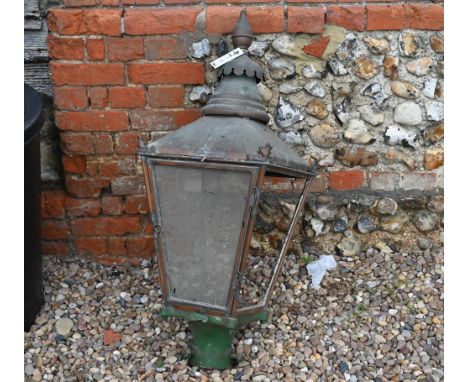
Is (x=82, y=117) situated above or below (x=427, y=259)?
above

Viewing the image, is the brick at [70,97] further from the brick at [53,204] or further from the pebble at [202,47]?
the pebble at [202,47]

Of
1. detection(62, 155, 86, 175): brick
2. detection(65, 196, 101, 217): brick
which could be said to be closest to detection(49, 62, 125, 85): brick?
detection(62, 155, 86, 175): brick

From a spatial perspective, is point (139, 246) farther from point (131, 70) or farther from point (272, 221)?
point (131, 70)

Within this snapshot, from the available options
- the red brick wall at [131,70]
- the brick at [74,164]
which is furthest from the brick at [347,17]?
the brick at [74,164]

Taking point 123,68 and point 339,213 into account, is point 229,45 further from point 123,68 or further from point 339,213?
point 339,213

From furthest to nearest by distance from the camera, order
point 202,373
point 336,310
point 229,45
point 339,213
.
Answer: point 339,213
point 229,45
point 336,310
point 202,373

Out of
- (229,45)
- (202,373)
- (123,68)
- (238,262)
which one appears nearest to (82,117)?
(123,68)

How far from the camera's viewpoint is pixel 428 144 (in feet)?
7.68

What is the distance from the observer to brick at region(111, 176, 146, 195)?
232cm

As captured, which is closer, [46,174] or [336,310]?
[336,310]

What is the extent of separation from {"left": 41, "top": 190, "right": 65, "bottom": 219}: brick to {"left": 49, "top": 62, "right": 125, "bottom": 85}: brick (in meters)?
0.53

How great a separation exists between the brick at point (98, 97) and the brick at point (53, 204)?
469 millimetres

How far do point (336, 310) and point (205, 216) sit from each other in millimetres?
821

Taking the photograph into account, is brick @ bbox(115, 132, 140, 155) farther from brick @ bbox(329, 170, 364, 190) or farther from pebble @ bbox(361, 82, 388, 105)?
pebble @ bbox(361, 82, 388, 105)
